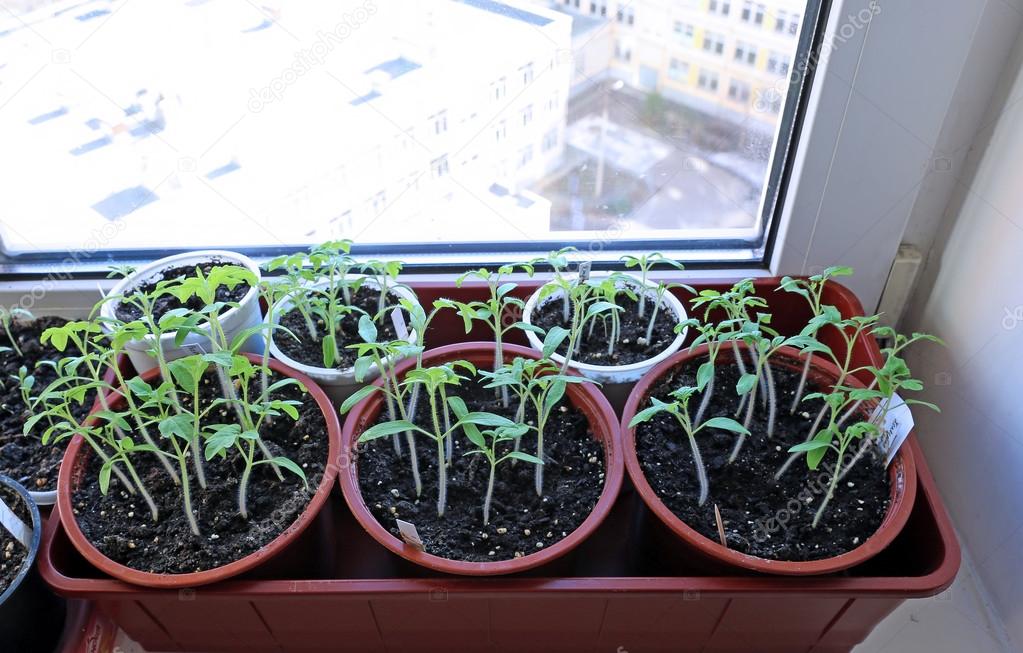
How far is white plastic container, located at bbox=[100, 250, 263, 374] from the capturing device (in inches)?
53.8

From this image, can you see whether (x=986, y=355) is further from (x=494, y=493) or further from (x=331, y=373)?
(x=331, y=373)

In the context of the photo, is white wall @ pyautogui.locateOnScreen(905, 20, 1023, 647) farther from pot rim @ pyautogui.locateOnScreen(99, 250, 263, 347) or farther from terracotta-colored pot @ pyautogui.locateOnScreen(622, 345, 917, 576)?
pot rim @ pyautogui.locateOnScreen(99, 250, 263, 347)

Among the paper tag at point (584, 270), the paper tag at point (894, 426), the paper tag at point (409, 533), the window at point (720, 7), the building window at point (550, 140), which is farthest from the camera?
the building window at point (550, 140)

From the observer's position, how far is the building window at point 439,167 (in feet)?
5.07

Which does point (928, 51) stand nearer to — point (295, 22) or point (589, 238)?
point (589, 238)

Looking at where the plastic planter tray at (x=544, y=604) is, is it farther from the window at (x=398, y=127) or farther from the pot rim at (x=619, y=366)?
the window at (x=398, y=127)

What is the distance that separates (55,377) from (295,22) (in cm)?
87

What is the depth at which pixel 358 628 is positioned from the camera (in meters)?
1.21

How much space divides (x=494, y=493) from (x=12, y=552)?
30.0 inches

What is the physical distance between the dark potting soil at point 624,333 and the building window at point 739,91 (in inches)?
16.3

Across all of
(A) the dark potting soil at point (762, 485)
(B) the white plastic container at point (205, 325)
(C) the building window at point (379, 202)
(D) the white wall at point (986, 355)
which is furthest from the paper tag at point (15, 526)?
(D) the white wall at point (986, 355)

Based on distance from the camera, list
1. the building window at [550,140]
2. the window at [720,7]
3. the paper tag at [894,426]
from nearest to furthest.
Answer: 1. the paper tag at [894,426]
2. the window at [720,7]
3. the building window at [550,140]

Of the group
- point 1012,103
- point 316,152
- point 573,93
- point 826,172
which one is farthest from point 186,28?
point 1012,103

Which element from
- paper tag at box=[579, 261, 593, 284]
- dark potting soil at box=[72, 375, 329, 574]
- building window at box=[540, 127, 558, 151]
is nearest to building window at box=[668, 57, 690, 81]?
building window at box=[540, 127, 558, 151]
